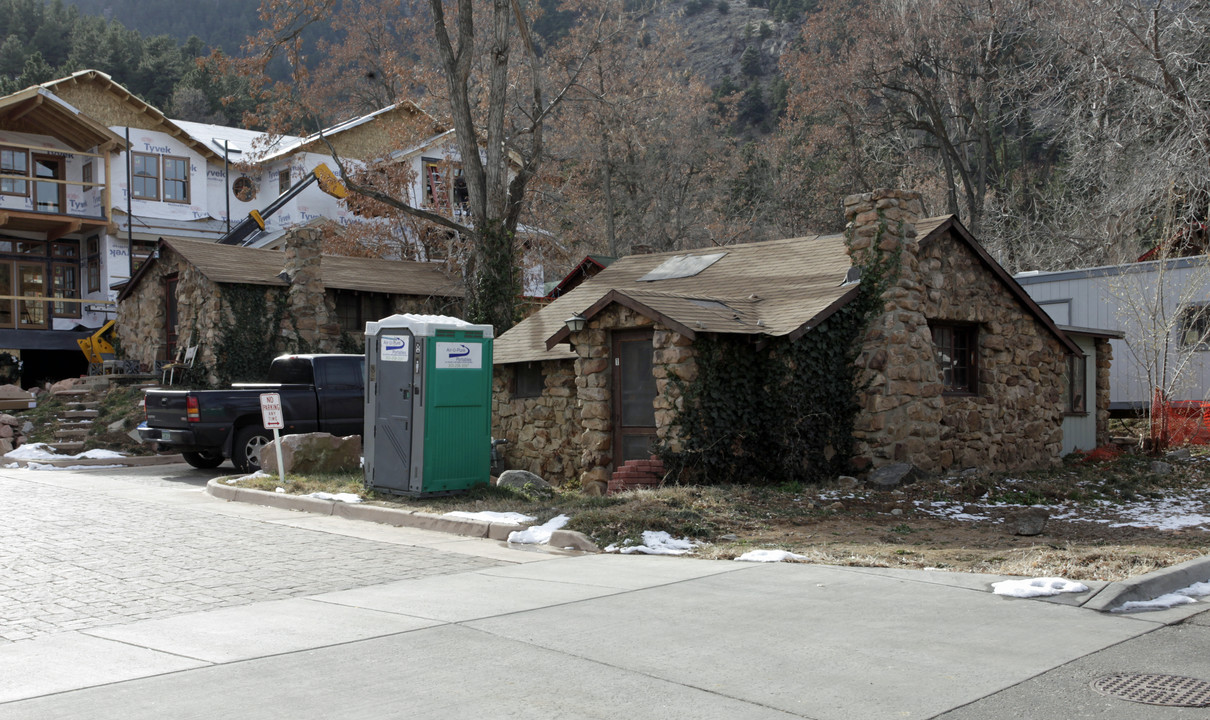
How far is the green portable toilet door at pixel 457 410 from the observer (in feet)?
41.6

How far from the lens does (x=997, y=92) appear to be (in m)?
32.6

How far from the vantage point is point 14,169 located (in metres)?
34.7

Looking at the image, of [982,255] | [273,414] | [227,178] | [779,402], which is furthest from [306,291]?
[982,255]

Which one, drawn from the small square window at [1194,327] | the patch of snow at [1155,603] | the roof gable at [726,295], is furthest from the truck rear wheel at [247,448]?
the small square window at [1194,327]

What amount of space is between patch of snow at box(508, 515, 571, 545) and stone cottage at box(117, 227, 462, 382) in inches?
608

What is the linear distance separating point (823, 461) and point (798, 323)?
215 cm

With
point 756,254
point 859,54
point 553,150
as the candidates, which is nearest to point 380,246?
point 553,150

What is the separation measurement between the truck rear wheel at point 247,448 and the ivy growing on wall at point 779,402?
7.55 meters

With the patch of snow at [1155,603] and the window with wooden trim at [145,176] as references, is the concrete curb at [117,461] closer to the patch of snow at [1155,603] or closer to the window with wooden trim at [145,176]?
the patch of snow at [1155,603]

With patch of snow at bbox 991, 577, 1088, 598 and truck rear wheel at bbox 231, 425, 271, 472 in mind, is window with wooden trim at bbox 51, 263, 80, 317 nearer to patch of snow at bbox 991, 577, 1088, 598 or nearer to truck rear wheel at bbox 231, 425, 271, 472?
truck rear wheel at bbox 231, 425, 271, 472

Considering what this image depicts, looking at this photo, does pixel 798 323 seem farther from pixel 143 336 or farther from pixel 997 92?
pixel 997 92

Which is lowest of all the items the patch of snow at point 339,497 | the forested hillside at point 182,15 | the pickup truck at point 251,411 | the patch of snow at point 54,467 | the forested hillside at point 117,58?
the patch of snow at point 54,467

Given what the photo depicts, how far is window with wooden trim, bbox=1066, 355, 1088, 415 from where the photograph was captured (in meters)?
20.2

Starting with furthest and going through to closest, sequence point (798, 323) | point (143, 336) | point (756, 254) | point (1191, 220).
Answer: point (143, 336)
point (1191, 220)
point (756, 254)
point (798, 323)
